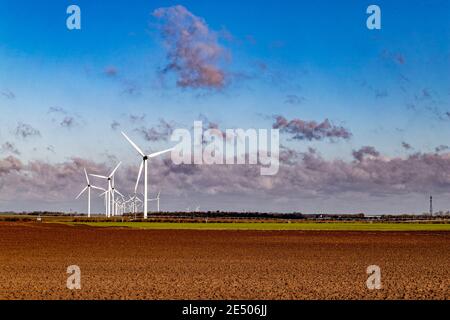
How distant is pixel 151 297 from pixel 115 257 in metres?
18.2

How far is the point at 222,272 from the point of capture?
33.3 metres

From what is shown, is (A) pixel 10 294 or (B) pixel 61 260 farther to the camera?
(B) pixel 61 260

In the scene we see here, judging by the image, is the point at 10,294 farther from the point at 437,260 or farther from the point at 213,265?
the point at 437,260

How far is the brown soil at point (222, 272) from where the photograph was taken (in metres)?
25.8

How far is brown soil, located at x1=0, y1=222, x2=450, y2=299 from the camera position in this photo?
84.7 feet
